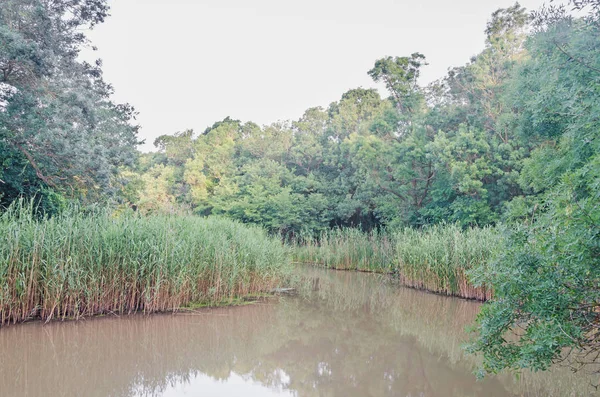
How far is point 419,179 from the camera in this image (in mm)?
15188

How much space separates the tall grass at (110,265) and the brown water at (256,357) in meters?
0.29

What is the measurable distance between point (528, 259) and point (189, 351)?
4.04m

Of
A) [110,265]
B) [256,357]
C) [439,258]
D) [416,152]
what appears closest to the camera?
[256,357]

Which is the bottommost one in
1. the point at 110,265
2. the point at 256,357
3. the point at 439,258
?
the point at 256,357

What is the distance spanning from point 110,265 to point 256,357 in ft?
8.70

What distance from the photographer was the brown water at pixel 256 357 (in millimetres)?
4035

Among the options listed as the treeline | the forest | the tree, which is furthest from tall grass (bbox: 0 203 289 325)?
the tree

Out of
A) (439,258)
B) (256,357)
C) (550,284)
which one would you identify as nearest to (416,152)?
(439,258)

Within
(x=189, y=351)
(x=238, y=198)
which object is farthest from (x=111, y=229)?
(x=238, y=198)

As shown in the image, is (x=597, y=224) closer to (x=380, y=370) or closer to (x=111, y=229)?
(x=380, y=370)

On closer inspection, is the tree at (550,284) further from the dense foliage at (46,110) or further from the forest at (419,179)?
the dense foliage at (46,110)

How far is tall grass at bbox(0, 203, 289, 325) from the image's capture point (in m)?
5.48

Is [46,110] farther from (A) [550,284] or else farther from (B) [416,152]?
(B) [416,152]

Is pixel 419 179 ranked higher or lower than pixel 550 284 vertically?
higher
